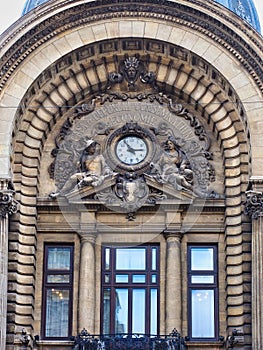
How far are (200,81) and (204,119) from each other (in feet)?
3.15

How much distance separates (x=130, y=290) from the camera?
969 inches

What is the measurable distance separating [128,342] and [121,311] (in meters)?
1.32

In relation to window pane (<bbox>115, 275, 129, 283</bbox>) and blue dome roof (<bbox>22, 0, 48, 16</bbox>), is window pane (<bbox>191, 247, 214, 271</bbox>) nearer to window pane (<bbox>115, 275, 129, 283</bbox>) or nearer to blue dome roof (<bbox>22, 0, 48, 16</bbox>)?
window pane (<bbox>115, 275, 129, 283</bbox>)

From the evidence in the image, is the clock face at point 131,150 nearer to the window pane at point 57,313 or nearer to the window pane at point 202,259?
the window pane at point 202,259

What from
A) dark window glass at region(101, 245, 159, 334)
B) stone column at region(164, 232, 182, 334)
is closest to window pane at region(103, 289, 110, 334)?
dark window glass at region(101, 245, 159, 334)

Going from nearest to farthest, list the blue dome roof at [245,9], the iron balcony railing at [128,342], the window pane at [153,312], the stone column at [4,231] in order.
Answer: the stone column at [4,231] → the iron balcony railing at [128,342] → the window pane at [153,312] → the blue dome roof at [245,9]

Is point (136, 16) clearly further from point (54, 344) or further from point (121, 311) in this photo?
point (54, 344)

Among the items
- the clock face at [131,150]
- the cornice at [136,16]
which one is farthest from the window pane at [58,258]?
the cornice at [136,16]

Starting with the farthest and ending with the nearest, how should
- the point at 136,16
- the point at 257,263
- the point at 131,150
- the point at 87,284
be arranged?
the point at 131,150 → the point at 136,16 → the point at 87,284 → the point at 257,263

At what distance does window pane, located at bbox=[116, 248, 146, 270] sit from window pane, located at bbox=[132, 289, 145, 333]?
60 centimetres

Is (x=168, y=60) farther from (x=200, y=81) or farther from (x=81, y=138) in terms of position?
(x=81, y=138)

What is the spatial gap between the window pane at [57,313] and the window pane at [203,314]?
9.94 feet

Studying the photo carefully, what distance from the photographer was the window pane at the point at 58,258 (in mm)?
24781

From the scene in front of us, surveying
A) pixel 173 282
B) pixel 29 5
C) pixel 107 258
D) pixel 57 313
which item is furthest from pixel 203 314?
pixel 29 5
